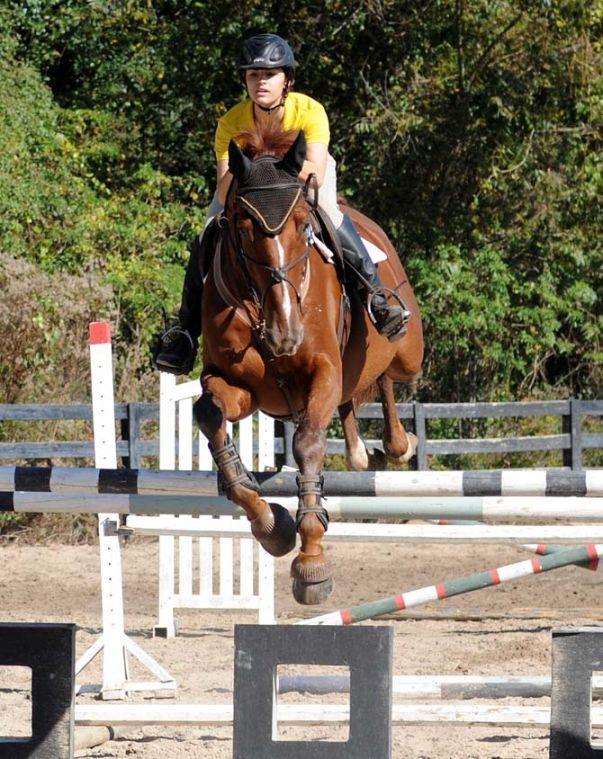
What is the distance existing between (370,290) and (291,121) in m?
0.82

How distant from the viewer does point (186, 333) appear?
5.46m

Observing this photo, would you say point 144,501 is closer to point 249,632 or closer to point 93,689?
point 249,632

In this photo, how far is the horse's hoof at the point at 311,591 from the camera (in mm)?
4629

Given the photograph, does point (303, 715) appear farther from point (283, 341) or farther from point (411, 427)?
point (411, 427)

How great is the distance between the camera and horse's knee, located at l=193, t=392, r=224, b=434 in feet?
15.8

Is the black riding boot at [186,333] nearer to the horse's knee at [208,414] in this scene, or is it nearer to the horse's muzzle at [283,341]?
the horse's knee at [208,414]

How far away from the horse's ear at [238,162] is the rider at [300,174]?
25cm

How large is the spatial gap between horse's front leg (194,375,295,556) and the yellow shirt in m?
1.05

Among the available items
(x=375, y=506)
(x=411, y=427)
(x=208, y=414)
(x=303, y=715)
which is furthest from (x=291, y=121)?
(x=411, y=427)

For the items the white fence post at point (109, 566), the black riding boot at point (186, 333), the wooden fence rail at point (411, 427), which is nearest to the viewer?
the black riding boot at point (186, 333)

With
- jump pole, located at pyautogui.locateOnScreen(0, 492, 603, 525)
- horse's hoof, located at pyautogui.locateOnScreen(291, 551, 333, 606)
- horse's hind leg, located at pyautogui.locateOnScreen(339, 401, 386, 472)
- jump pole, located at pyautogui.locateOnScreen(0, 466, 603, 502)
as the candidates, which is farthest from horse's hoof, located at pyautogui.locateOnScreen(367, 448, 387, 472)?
horse's hoof, located at pyautogui.locateOnScreen(291, 551, 333, 606)

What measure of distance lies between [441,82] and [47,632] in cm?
1303

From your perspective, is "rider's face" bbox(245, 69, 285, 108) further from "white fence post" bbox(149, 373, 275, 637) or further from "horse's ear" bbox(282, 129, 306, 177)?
"white fence post" bbox(149, 373, 275, 637)

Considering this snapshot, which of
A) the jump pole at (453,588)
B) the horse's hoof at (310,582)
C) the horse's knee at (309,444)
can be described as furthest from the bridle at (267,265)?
the jump pole at (453,588)
